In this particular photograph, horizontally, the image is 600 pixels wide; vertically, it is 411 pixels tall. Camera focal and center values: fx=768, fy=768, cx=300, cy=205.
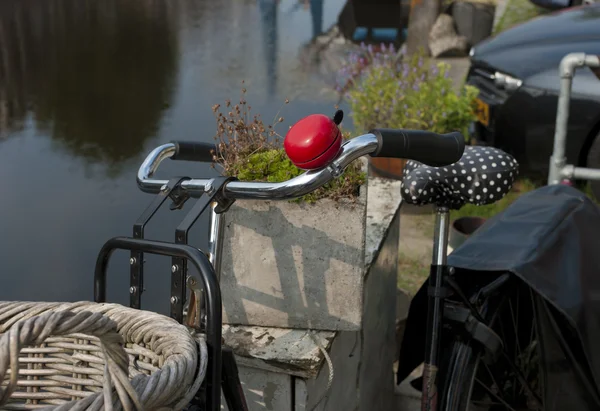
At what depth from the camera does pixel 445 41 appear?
10000mm

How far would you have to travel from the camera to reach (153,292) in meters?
4.39

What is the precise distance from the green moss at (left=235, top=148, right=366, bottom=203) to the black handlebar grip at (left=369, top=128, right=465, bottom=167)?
47cm

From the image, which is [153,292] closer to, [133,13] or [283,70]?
[283,70]

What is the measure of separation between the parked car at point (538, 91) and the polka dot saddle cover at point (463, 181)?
9.61ft

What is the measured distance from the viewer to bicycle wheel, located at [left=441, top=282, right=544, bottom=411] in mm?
2256

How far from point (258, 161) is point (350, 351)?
0.70m

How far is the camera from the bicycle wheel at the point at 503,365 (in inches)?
88.8

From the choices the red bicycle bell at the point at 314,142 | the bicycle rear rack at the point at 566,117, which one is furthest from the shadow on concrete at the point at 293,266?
the bicycle rear rack at the point at 566,117

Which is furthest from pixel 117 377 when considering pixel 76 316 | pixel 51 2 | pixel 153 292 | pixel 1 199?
pixel 51 2

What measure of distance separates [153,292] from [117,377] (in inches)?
133

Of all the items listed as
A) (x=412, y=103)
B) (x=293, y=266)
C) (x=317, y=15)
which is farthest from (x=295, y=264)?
(x=317, y=15)

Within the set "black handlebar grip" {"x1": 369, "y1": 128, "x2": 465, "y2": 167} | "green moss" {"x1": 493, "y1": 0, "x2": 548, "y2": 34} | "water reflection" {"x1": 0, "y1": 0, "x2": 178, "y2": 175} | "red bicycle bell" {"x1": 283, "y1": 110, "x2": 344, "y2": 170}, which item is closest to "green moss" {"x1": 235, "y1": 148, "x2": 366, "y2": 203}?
"black handlebar grip" {"x1": 369, "y1": 128, "x2": 465, "y2": 167}

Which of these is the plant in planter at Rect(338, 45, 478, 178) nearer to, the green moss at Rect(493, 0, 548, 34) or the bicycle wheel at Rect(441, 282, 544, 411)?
A: the bicycle wheel at Rect(441, 282, 544, 411)

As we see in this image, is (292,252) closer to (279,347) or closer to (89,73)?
(279,347)
